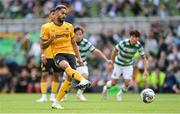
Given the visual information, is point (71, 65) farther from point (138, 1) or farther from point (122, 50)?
point (138, 1)

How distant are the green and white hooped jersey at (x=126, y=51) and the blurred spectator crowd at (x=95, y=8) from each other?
35.2ft

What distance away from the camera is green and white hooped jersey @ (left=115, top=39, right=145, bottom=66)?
24.6 meters

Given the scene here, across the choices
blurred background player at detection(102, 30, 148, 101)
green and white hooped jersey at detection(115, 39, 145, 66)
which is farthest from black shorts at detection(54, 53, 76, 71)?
green and white hooped jersey at detection(115, 39, 145, 66)

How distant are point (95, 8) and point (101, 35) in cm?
278

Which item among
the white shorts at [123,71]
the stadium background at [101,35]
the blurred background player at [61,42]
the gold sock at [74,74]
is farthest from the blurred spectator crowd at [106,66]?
the gold sock at [74,74]

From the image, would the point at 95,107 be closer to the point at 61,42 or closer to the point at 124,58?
the point at 61,42

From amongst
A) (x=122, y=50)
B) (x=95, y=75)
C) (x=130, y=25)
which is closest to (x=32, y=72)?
(x=95, y=75)

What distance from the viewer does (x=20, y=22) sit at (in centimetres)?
3650

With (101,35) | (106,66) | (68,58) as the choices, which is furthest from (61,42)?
(101,35)

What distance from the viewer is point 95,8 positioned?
1480 inches

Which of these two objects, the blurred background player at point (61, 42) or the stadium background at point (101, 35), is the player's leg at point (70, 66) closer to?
the blurred background player at point (61, 42)

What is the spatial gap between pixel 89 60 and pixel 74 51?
50.6 feet

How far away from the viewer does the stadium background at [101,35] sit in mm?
33441

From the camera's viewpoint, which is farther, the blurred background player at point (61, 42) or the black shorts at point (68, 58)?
the black shorts at point (68, 58)
